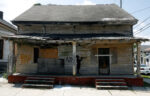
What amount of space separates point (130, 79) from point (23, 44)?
8167mm

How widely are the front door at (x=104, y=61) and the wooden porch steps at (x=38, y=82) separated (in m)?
4.10

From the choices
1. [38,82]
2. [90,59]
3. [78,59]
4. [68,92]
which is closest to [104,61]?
[90,59]

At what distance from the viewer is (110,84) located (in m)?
10.3

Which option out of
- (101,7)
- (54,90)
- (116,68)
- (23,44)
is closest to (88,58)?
(116,68)

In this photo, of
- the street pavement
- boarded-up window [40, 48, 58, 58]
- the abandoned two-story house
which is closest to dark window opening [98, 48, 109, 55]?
the abandoned two-story house

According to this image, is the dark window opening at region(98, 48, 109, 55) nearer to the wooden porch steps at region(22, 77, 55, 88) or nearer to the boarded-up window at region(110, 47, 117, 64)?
the boarded-up window at region(110, 47, 117, 64)

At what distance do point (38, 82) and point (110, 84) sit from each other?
14.5ft

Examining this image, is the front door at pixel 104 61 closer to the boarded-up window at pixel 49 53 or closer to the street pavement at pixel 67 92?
the street pavement at pixel 67 92

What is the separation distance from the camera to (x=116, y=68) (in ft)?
42.3

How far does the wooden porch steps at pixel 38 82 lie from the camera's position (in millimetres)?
9965

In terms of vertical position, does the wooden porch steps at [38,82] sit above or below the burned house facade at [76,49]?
below

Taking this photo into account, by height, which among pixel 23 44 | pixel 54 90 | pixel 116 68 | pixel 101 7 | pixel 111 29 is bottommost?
pixel 54 90

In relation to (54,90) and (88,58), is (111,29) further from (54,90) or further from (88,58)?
(54,90)

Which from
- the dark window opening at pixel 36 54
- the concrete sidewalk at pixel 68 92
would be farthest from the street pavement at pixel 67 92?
the dark window opening at pixel 36 54
